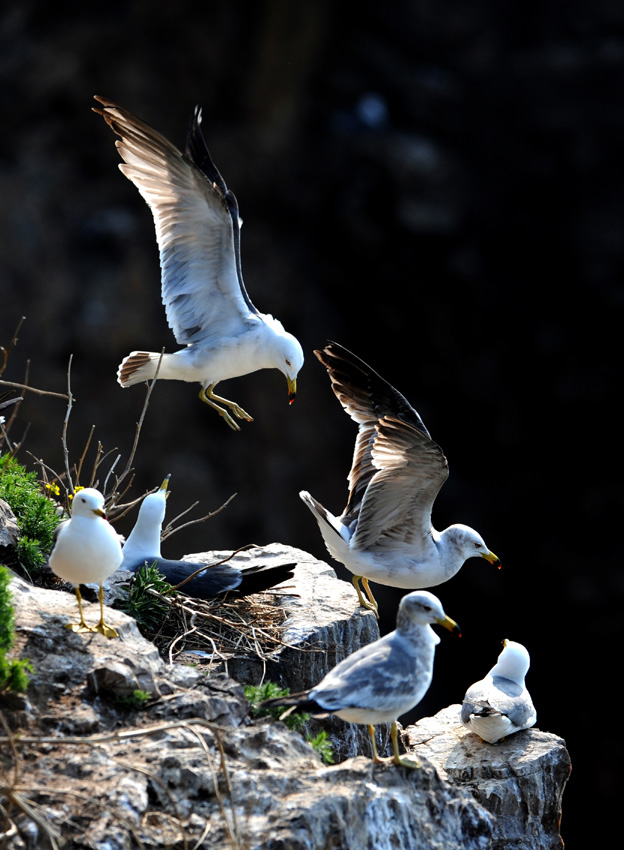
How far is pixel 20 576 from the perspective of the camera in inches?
181

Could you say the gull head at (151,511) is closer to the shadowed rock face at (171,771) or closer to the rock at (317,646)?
→ the rock at (317,646)

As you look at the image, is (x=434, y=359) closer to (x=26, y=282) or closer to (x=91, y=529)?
(x=26, y=282)

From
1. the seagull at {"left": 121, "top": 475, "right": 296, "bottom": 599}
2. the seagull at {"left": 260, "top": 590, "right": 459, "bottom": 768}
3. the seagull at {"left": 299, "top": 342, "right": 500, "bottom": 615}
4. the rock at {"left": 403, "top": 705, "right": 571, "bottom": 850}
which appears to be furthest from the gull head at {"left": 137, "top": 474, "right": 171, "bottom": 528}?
the seagull at {"left": 260, "top": 590, "right": 459, "bottom": 768}

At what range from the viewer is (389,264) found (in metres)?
16.0

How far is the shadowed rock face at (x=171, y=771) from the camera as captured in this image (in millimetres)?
3131

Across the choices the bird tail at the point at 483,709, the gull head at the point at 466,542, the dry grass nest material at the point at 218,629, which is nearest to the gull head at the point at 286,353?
the gull head at the point at 466,542

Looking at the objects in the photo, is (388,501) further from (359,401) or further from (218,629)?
(218,629)

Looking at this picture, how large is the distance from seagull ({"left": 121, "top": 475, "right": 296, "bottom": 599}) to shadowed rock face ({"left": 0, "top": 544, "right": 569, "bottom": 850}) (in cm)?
54

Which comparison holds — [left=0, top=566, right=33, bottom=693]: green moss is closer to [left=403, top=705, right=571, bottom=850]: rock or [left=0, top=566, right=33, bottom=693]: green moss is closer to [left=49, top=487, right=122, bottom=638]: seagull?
[left=49, top=487, right=122, bottom=638]: seagull

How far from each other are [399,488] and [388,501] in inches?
4.8

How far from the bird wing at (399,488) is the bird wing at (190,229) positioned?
1195 millimetres

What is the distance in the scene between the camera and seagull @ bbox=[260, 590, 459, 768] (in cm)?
348

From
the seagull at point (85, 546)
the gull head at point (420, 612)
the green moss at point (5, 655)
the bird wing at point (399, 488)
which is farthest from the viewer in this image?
the bird wing at point (399, 488)

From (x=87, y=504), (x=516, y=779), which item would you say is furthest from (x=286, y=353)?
(x=516, y=779)
